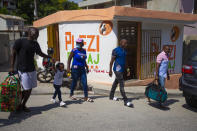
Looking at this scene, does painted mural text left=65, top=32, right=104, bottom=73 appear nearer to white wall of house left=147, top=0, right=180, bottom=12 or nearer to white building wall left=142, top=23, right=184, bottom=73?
white building wall left=142, top=23, right=184, bottom=73

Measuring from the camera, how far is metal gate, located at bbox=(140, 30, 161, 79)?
7.53 metres

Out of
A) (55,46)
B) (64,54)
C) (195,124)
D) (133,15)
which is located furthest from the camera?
(55,46)

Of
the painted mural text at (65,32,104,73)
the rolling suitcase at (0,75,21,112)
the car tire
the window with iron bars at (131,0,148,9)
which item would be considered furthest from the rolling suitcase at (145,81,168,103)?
the window with iron bars at (131,0,148,9)

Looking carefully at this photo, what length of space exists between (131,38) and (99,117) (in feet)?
13.6

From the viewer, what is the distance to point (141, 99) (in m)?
→ 6.07

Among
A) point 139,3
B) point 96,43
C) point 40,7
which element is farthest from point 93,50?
point 40,7

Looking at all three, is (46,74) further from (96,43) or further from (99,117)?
(99,117)

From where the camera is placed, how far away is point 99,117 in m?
4.21

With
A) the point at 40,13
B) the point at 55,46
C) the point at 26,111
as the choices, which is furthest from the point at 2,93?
the point at 40,13

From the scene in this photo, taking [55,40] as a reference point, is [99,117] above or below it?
below

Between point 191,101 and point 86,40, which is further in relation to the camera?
point 86,40

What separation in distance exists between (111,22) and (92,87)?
2.41 metres

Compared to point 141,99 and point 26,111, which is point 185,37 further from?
→ point 26,111

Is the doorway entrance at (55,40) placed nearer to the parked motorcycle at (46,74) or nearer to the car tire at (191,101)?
the parked motorcycle at (46,74)
